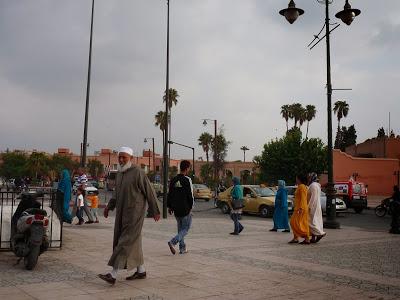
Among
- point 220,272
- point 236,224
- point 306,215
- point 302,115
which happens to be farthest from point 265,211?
point 302,115

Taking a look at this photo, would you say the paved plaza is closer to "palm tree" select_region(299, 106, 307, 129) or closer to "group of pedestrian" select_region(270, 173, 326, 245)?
"group of pedestrian" select_region(270, 173, 326, 245)

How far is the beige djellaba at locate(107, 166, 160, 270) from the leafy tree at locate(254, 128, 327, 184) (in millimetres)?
45959

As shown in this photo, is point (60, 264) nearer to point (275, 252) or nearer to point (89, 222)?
point (275, 252)

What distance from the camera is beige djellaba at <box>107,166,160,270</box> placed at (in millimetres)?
6426

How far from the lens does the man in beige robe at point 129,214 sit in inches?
253

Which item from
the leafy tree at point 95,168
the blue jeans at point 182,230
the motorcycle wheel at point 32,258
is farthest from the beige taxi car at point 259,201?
the leafy tree at point 95,168

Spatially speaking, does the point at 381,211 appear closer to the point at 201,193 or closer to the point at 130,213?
the point at 201,193

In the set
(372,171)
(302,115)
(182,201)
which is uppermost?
(302,115)

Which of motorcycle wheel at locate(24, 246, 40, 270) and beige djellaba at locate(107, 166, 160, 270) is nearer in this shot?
beige djellaba at locate(107, 166, 160, 270)

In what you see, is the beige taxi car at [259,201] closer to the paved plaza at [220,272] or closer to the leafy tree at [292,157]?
the paved plaza at [220,272]

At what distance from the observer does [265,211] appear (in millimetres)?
22312

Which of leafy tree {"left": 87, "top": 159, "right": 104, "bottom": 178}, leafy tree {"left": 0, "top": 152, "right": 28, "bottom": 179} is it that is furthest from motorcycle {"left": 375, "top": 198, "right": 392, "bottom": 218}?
leafy tree {"left": 87, "top": 159, "right": 104, "bottom": 178}

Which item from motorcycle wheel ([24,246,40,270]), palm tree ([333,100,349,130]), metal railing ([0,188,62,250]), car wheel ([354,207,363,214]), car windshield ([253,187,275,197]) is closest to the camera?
motorcycle wheel ([24,246,40,270])

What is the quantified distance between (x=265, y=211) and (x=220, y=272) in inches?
599
